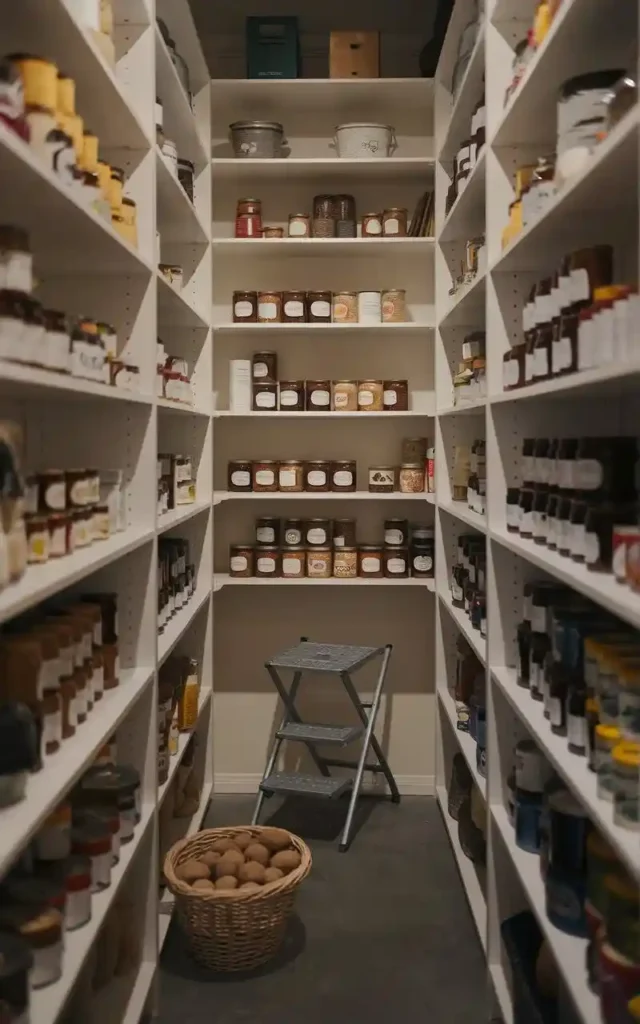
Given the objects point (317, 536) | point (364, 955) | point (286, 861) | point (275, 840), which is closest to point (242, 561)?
point (317, 536)

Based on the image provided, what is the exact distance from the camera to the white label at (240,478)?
11.8 ft

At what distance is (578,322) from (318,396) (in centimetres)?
202

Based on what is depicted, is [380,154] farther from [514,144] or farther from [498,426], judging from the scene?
[498,426]

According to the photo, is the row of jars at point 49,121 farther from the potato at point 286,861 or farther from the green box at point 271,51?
the green box at point 271,51

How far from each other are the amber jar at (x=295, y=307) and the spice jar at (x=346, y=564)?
0.89 m

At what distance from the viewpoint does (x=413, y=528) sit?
147 inches

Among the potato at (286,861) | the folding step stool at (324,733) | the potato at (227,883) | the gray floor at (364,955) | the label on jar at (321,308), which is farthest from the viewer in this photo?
the label on jar at (321,308)

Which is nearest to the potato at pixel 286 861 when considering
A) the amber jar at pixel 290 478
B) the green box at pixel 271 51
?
the amber jar at pixel 290 478

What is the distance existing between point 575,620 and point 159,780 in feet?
4.16

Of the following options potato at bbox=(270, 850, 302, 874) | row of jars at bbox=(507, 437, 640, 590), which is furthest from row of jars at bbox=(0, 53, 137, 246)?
potato at bbox=(270, 850, 302, 874)

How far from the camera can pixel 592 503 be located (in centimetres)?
161

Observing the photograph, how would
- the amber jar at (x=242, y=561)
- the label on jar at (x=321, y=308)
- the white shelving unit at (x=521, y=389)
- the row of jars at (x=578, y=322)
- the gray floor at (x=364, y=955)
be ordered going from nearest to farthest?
the row of jars at (x=578, y=322) → the white shelving unit at (x=521, y=389) → the gray floor at (x=364, y=955) → the label on jar at (x=321, y=308) → the amber jar at (x=242, y=561)

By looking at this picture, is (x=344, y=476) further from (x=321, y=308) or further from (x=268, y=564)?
(x=321, y=308)

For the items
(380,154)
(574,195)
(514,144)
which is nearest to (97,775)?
(574,195)
